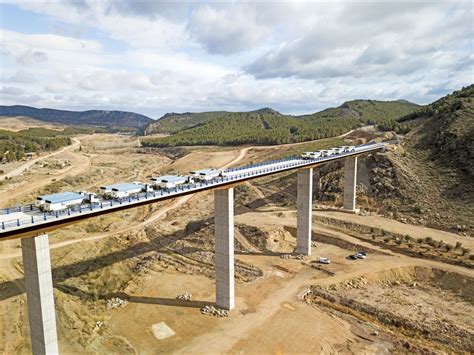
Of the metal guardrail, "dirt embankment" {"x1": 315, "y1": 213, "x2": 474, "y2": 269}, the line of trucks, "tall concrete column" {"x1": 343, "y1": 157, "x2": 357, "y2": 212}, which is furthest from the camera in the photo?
"tall concrete column" {"x1": 343, "y1": 157, "x2": 357, "y2": 212}

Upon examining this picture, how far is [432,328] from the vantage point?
36.2 m

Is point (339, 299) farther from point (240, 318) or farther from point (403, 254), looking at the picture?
point (403, 254)

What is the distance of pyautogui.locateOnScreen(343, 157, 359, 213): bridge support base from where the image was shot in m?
75.2

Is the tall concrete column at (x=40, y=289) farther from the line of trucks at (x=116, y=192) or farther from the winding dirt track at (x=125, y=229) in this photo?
the winding dirt track at (x=125, y=229)

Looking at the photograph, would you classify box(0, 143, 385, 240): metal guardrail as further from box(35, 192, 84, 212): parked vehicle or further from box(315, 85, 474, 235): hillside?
box(315, 85, 474, 235): hillside

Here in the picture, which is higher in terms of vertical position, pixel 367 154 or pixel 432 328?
pixel 367 154

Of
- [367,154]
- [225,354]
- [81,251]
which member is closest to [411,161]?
[367,154]

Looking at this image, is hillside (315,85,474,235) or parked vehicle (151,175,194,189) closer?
parked vehicle (151,175,194,189)

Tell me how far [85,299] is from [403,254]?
48.2 meters

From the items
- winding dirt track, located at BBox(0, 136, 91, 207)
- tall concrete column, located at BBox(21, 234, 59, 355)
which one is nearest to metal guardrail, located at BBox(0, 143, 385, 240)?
tall concrete column, located at BBox(21, 234, 59, 355)

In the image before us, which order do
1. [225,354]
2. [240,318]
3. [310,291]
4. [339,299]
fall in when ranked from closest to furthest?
[225,354] < [240,318] < [339,299] < [310,291]

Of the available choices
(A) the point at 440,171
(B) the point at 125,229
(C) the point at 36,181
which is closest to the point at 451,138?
(A) the point at 440,171

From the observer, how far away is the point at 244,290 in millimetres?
45688

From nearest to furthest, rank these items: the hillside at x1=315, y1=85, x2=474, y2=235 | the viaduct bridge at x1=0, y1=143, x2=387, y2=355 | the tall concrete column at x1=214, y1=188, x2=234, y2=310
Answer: the viaduct bridge at x1=0, y1=143, x2=387, y2=355
the tall concrete column at x1=214, y1=188, x2=234, y2=310
the hillside at x1=315, y1=85, x2=474, y2=235
